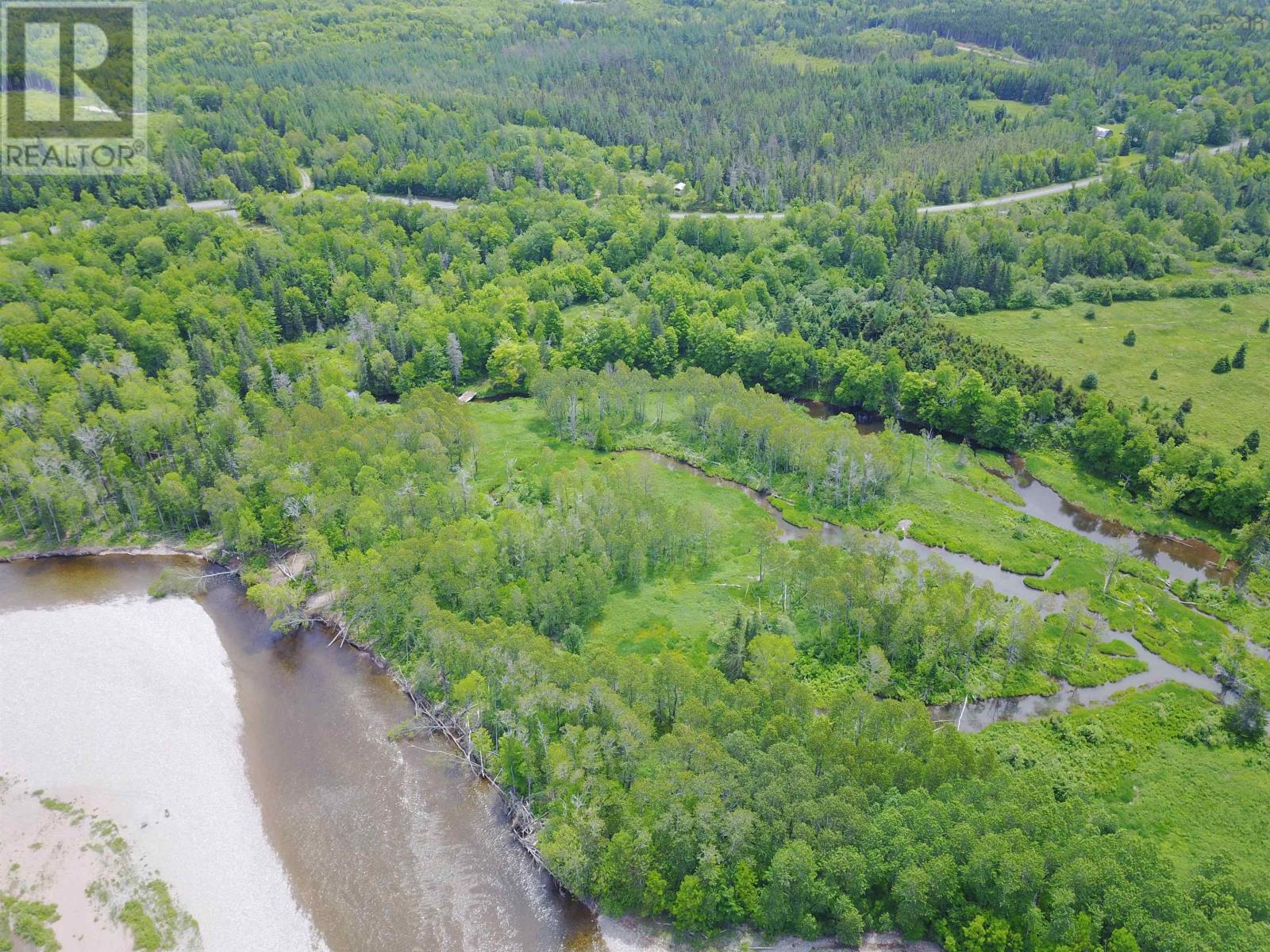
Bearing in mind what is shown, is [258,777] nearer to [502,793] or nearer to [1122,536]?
[502,793]

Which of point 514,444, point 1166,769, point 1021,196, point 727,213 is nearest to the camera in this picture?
point 1166,769

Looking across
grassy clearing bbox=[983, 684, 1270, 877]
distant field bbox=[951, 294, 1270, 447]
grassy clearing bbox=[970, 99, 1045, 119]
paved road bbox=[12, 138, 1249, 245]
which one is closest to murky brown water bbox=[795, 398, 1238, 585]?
grassy clearing bbox=[983, 684, 1270, 877]

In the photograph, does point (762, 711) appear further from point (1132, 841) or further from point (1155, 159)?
point (1155, 159)

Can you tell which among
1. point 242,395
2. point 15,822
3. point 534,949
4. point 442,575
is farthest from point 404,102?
point 534,949

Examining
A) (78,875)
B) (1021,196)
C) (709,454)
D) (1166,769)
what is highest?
(1021,196)

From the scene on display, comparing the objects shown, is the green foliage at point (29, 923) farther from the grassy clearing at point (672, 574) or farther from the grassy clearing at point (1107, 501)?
the grassy clearing at point (1107, 501)

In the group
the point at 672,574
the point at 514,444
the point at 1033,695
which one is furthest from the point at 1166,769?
the point at 514,444

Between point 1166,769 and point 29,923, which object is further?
point 1166,769
